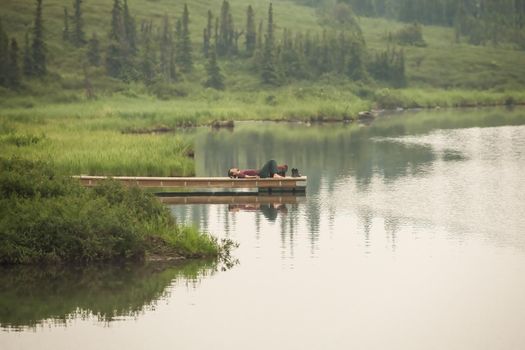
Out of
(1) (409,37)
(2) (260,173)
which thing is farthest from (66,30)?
(2) (260,173)

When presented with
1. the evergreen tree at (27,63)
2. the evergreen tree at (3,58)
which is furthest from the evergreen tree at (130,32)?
the evergreen tree at (3,58)

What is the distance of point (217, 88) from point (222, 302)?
10820cm

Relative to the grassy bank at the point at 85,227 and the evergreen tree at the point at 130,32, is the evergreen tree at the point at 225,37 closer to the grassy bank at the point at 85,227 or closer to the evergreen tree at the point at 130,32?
the evergreen tree at the point at 130,32

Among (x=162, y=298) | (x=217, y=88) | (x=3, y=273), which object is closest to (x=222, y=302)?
(x=162, y=298)

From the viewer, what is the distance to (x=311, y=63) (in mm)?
160625

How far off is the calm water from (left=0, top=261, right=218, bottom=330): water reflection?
0.06 meters

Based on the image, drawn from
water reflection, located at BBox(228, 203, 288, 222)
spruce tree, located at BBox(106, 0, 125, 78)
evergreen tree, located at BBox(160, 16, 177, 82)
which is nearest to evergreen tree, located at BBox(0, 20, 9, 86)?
spruce tree, located at BBox(106, 0, 125, 78)

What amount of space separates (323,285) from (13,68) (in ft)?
307

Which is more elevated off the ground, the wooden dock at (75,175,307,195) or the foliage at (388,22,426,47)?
the foliage at (388,22,426,47)

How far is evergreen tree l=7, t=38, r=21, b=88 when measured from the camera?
122m

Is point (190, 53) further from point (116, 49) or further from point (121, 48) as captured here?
point (116, 49)

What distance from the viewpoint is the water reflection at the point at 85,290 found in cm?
3412

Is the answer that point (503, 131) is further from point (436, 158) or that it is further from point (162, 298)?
point (162, 298)

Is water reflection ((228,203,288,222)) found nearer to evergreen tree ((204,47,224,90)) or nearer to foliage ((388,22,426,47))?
evergreen tree ((204,47,224,90))
